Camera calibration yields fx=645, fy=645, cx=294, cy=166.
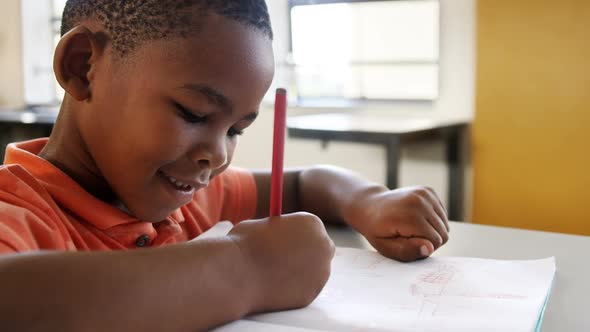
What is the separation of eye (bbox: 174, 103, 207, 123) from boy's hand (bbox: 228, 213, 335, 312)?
0.11 metres

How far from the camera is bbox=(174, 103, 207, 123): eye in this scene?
58 centimetres

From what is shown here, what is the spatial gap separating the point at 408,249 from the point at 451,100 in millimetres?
2525

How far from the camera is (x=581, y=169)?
279 centimetres

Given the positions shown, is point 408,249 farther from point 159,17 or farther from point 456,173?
point 456,173

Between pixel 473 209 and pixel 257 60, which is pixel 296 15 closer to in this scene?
pixel 473 209

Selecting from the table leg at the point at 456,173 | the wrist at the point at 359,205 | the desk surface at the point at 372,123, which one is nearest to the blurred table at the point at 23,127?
the desk surface at the point at 372,123

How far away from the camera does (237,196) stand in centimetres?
103

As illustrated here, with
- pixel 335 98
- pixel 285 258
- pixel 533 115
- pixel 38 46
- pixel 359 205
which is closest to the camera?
pixel 285 258

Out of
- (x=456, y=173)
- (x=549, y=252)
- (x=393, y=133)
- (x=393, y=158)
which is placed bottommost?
(x=456, y=173)

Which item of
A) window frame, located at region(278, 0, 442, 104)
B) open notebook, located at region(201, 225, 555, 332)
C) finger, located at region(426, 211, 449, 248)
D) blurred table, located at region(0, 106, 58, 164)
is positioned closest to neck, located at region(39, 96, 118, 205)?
open notebook, located at region(201, 225, 555, 332)

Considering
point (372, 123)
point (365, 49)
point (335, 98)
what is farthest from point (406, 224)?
point (335, 98)

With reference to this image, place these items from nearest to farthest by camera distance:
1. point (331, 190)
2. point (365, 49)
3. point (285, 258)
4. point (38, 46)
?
point (285, 258), point (331, 190), point (365, 49), point (38, 46)

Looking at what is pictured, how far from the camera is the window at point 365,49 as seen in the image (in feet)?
10.7

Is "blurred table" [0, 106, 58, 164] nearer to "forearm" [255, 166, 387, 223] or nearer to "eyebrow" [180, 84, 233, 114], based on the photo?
"forearm" [255, 166, 387, 223]
